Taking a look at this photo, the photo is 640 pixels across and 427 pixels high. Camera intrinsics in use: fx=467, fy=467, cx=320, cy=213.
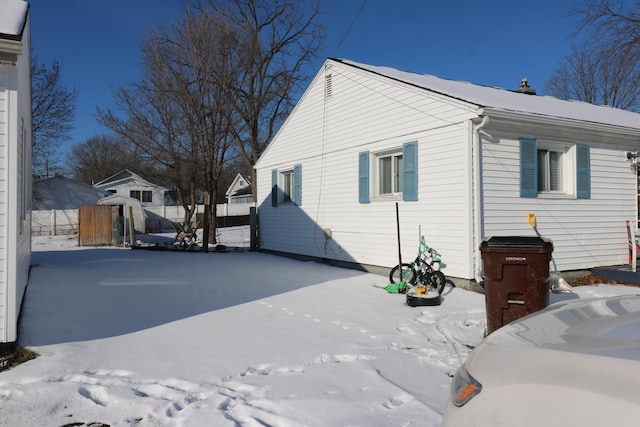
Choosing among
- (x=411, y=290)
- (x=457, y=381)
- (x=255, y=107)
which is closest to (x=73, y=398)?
(x=457, y=381)

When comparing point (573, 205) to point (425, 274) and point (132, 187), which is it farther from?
point (132, 187)

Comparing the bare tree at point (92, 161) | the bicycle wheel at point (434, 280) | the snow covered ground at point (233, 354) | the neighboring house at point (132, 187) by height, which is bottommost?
the snow covered ground at point (233, 354)

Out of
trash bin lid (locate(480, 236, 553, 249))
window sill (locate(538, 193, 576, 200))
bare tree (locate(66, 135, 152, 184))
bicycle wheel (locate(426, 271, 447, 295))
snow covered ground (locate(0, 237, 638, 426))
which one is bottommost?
snow covered ground (locate(0, 237, 638, 426))

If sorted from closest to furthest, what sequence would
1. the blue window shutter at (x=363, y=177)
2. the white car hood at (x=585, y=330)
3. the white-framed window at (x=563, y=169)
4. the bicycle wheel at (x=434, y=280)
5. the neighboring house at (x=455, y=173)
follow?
the white car hood at (x=585, y=330) → the bicycle wheel at (x=434, y=280) → the neighboring house at (x=455, y=173) → the white-framed window at (x=563, y=169) → the blue window shutter at (x=363, y=177)

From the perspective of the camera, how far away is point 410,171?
9227mm

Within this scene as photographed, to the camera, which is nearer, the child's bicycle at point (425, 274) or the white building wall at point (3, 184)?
the white building wall at point (3, 184)

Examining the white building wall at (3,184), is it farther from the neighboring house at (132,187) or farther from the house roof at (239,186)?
the house roof at (239,186)

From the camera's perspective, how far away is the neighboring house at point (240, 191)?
4925 cm

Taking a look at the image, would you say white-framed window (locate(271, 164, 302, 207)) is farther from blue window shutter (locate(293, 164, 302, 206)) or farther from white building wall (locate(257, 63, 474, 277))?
white building wall (locate(257, 63, 474, 277))

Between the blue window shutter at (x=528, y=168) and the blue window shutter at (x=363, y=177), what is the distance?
3231 mm

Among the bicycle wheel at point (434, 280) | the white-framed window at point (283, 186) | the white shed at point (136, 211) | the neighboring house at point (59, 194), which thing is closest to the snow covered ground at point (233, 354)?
the bicycle wheel at point (434, 280)

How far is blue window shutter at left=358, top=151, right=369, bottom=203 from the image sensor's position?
1041 centimetres

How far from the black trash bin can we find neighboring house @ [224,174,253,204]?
44.4 meters

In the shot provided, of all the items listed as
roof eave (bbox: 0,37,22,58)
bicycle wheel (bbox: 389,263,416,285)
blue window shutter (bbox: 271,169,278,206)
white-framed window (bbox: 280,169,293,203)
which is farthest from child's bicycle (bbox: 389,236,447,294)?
blue window shutter (bbox: 271,169,278,206)
